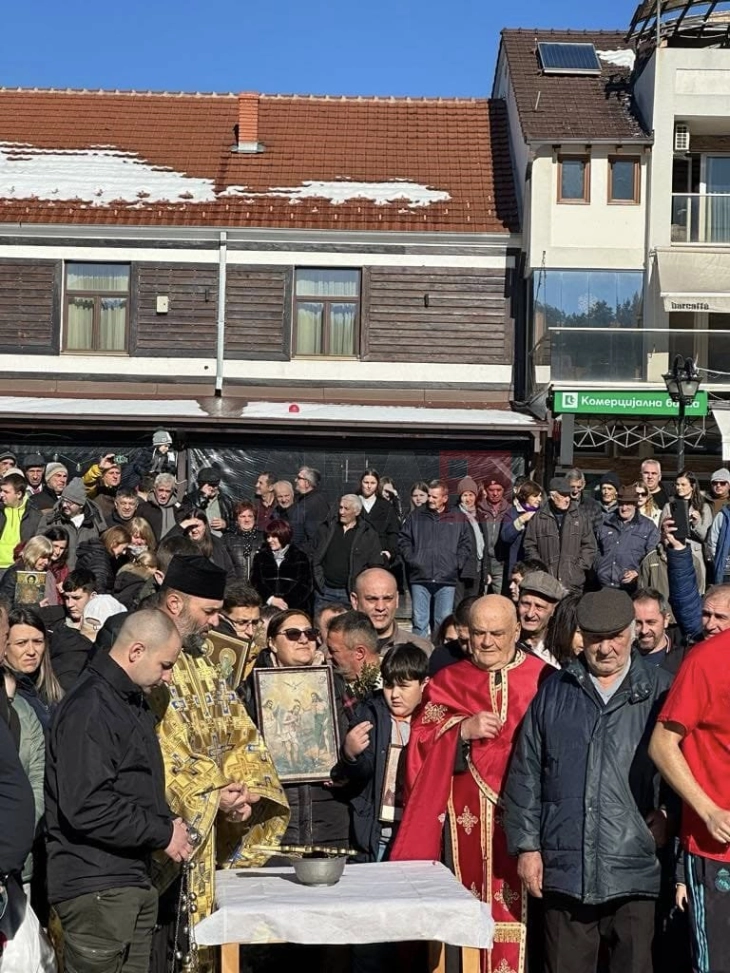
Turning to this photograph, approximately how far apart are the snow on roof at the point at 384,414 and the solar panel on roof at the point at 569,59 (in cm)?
730

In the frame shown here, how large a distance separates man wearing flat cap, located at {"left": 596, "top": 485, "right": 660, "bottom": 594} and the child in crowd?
7.53 m

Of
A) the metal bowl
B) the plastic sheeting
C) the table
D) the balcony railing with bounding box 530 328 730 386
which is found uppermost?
the balcony railing with bounding box 530 328 730 386

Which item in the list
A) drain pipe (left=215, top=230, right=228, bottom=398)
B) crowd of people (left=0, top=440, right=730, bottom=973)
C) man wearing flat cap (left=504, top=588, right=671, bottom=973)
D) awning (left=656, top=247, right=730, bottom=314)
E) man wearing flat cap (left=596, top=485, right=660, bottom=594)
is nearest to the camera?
crowd of people (left=0, top=440, right=730, bottom=973)

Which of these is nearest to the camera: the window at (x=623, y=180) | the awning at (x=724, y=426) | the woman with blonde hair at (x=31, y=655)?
the woman with blonde hair at (x=31, y=655)

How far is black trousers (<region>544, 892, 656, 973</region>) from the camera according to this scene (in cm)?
639

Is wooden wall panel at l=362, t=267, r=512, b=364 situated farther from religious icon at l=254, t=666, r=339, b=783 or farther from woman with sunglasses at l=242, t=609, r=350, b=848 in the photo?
religious icon at l=254, t=666, r=339, b=783

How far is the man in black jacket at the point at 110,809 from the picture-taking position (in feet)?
18.9

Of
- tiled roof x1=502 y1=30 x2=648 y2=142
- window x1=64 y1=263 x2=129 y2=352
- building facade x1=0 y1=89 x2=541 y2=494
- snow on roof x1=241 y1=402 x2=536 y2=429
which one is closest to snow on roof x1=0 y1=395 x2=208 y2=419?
building facade x1=0 y1=89 x2=541 y2=494

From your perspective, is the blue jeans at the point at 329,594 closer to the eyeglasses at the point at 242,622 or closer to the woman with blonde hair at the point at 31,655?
the eyeglasses at the point at 242,622

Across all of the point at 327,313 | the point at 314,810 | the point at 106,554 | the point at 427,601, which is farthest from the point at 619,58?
the point at 314,810

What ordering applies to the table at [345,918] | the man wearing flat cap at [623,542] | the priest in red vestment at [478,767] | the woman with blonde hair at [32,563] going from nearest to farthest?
1. the table at [345,918]
2. the priest in red vestment at [478,767]
3. the woman with blonde hair at [32,563]
4. the man wearing flat cap at [623,542]

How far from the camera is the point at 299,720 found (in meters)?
7.41

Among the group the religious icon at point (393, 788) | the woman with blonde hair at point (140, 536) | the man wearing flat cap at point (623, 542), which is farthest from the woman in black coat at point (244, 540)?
the religious icon at point (393, 788)

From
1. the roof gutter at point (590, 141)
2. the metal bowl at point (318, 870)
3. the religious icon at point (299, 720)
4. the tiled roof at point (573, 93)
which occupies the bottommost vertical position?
the metal bowl at point (318, 870)
